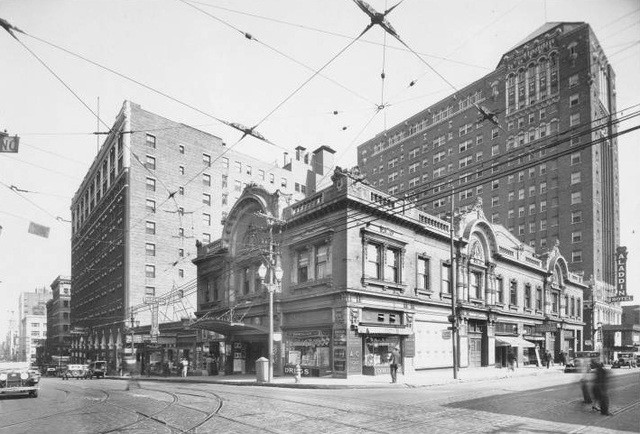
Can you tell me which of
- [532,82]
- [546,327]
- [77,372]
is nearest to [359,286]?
[546,327]

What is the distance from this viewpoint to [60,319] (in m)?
92.9

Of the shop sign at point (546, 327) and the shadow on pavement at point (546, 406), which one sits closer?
the shadow on pavement at point (546, 406)

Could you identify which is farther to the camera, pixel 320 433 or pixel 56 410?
pixel 56 410

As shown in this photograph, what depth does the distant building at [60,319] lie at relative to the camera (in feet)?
296

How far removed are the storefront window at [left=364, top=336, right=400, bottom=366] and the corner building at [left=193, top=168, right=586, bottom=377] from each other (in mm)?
90

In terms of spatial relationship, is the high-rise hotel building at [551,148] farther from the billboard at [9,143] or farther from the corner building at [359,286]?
the billboard at [9,143]

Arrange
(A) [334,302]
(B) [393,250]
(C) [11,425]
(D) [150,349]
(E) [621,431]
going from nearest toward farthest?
(E) [621,431]
(C) [11,425]
(A) [334,302]
(B) [393,250]
(D) [150,349]

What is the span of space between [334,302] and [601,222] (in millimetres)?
52585

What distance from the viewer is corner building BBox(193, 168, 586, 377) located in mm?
25000

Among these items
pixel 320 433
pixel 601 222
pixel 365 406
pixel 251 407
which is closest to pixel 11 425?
pixel 251 407

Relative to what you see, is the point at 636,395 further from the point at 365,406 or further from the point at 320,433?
the point at 320,433

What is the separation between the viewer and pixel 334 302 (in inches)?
974

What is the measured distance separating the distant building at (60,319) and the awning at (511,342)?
260 ft

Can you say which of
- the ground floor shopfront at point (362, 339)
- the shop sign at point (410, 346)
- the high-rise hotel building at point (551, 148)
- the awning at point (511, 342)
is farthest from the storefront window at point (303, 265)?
the high-rise hotel building at point (551, 148)
